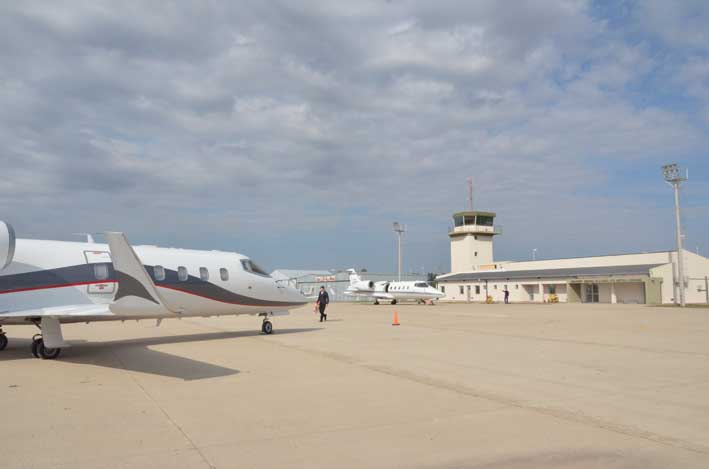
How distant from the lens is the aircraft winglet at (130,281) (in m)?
9.48

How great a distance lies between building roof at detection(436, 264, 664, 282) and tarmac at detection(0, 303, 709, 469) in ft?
130

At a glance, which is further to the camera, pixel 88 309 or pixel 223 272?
pixel 223 272

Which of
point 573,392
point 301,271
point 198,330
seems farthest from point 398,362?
point 301,271

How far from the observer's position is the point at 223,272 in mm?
17094

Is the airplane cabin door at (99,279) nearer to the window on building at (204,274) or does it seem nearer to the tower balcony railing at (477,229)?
the window on building at (204,274)

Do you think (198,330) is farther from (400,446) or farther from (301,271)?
(301,271)

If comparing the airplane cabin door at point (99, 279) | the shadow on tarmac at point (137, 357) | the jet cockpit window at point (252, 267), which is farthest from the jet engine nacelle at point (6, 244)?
the jet cockpit window at point (252, 267)

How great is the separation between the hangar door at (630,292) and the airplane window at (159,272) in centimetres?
4635

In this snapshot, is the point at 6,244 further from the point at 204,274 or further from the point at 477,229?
the point at 477,229

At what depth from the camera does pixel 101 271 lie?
44.8 feet

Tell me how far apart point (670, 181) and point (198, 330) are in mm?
43048

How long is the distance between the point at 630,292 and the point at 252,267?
44.1m

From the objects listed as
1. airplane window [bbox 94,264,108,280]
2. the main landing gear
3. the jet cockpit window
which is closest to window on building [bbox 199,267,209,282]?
the jet cockpit window

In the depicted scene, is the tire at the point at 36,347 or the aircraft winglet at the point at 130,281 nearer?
the aircraft winglet at the point at 130,281
